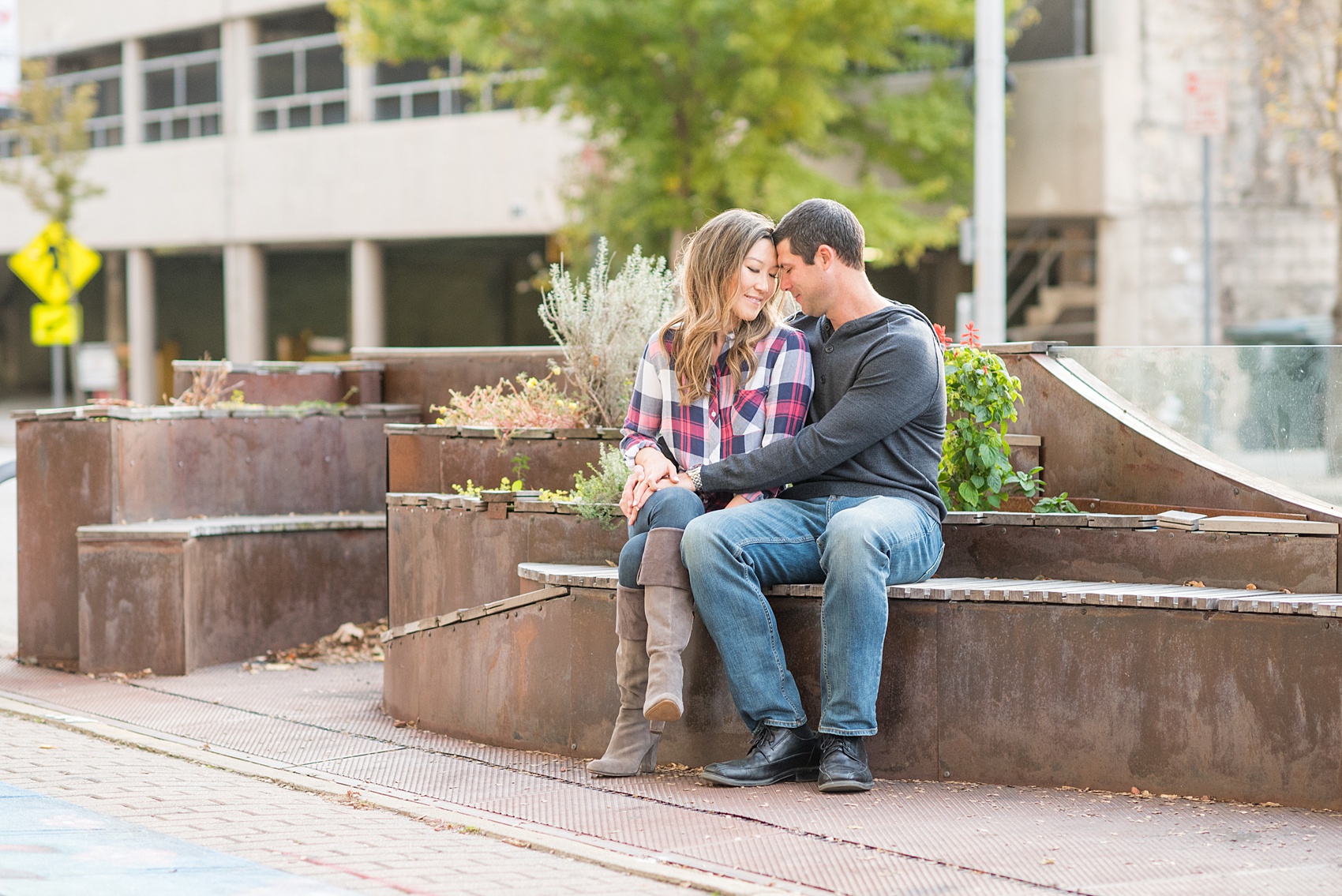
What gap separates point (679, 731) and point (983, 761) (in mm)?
1021

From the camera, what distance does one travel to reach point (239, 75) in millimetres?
29188

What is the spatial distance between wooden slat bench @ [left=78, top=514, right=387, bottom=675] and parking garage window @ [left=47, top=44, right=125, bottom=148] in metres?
26.5

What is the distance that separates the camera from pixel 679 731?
17.3 ft

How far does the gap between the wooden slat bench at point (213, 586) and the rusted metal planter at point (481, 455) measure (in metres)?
0.92

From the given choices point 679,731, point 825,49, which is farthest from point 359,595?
point 825,49

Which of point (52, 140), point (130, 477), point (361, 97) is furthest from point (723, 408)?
point (52, 140)

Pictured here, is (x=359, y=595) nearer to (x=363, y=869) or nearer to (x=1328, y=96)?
(x=363, y=869)

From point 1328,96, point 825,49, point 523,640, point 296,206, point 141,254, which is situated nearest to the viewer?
point 523,640

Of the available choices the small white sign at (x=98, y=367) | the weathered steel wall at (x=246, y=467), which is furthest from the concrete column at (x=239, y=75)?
the weathered steel wall at (x=246, y=467)

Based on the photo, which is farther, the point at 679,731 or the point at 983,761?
the point at 679,731

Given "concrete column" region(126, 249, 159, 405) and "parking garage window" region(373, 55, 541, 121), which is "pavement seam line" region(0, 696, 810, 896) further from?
"concrete column" region(126, 249, 159, 405)

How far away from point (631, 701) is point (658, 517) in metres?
0.61

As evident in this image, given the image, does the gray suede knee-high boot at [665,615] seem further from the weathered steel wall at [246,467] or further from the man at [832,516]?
the weathered steel wall at [246,467]

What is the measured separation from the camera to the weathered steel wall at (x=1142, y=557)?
4.88 meters
